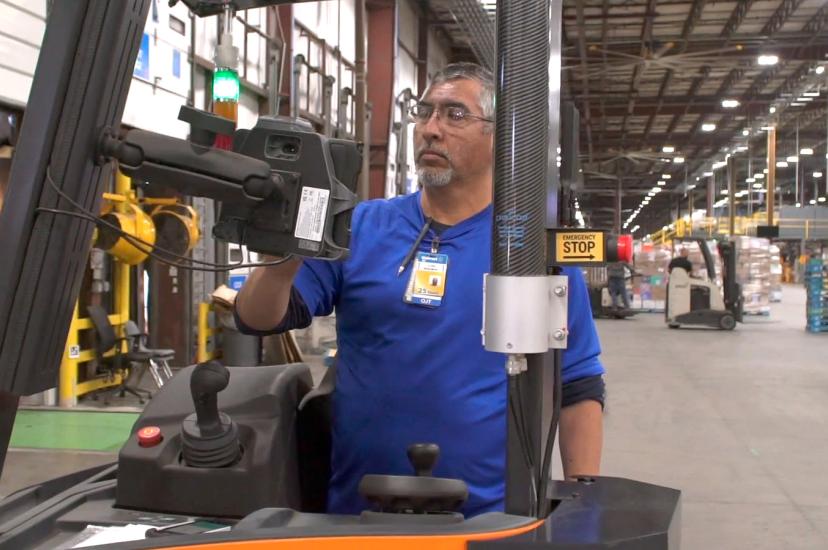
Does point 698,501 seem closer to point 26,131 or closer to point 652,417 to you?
point 652,417

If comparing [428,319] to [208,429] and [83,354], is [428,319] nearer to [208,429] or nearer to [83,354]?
[208,429]

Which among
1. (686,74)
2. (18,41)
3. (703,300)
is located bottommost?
(18,41)

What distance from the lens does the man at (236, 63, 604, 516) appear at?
6.10 feet

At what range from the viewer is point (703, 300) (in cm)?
1736

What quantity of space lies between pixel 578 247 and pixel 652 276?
21.9 m

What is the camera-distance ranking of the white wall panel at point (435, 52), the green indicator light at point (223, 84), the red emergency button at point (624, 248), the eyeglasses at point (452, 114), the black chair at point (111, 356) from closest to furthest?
the red emergency button at point (624, 248) → the eyeglasses at point (452, 114) → the green indicator light at point (223, 84) → the black chair at point (111, 356) → the white wall panel at point (435, 52)

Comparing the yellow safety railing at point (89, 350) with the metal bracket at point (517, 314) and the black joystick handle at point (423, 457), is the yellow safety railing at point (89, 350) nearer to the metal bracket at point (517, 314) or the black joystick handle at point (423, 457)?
the black joystick handle at point (423, 457)

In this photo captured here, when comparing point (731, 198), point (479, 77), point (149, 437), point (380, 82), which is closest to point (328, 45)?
point (380, 82)

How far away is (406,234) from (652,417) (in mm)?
6368

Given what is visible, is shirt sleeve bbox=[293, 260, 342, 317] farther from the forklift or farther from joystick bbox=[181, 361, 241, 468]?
the forklift

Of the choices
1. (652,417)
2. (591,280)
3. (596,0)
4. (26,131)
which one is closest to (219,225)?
(26,131)

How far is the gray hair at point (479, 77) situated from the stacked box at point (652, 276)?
20558mm

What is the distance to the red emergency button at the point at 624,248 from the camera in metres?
1.27

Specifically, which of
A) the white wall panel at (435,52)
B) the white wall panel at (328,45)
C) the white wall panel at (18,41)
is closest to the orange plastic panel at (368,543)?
the white wall panel at (18,41)
